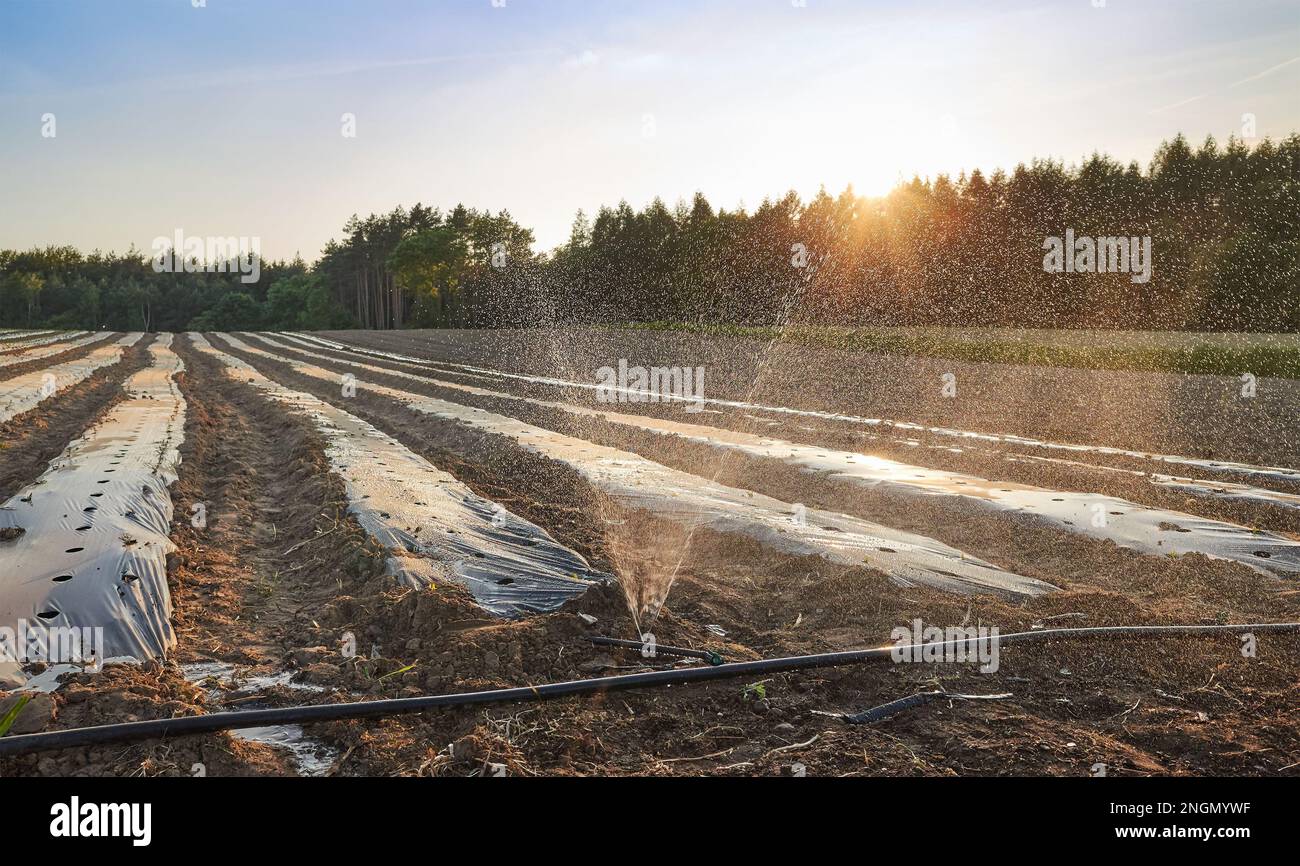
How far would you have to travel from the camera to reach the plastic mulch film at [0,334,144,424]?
44.1 feet

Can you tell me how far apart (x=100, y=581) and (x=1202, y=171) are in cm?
4472

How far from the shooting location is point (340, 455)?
940 cm

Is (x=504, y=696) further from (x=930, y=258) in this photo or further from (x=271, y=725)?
(x=930, y=258)

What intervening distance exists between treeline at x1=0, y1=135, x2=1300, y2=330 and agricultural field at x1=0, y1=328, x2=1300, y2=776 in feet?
64.4

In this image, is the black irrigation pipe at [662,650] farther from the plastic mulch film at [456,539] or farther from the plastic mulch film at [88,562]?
the plastic mulch film at [88,562]

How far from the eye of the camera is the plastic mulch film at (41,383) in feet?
44.1

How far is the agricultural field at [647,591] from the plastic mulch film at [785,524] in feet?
0.13

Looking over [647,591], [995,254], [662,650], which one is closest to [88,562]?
[647,591]

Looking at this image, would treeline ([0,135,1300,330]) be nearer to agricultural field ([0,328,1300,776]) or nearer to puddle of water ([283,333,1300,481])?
puddle of water ([283,333,1300,481])

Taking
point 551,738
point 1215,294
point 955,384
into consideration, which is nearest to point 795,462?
point 551,738

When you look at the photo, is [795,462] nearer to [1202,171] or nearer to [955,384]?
[955,384]

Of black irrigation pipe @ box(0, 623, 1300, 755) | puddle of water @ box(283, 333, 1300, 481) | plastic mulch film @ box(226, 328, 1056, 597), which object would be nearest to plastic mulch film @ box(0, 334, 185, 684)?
black irrigation pipe @ box(0, 623, 1300, 755)

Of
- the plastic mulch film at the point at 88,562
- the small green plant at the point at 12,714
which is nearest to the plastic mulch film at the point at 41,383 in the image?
the plastic mulch film at the point at 88,562

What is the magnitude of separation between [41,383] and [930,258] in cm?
2972
